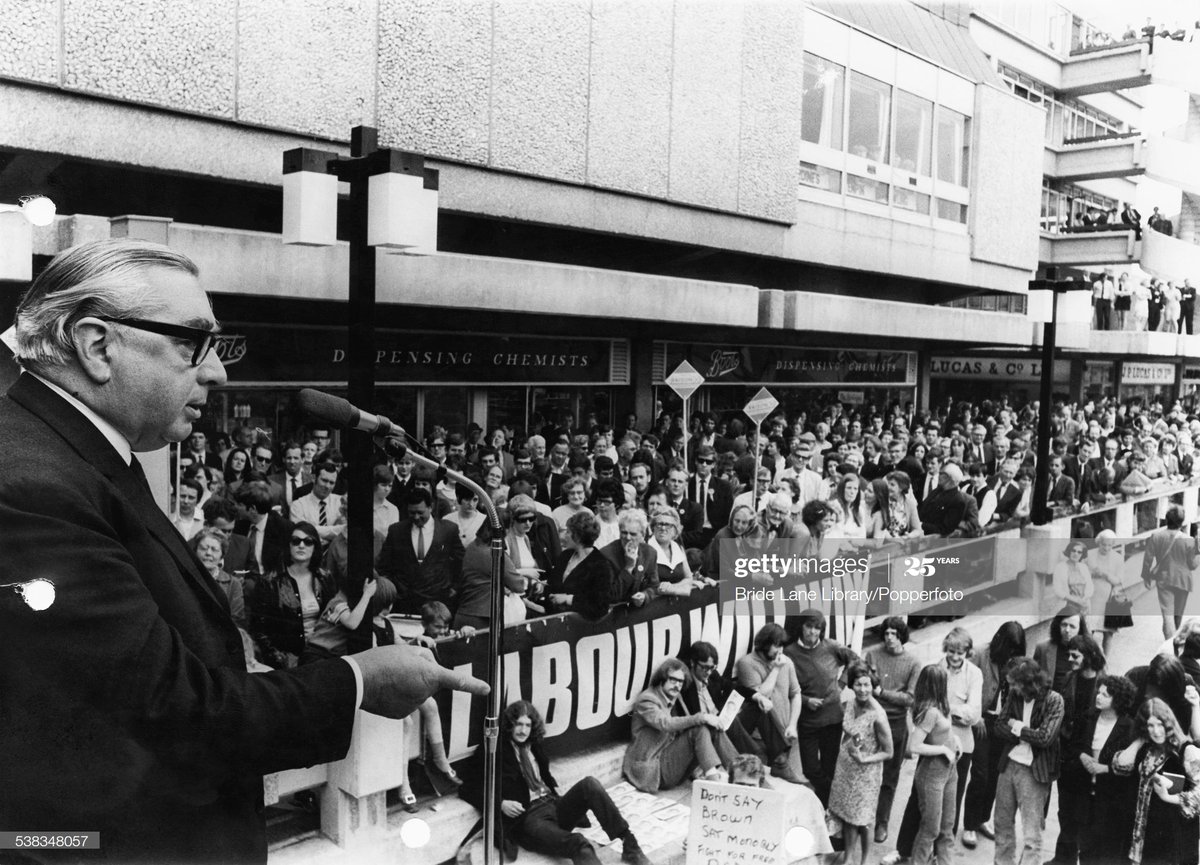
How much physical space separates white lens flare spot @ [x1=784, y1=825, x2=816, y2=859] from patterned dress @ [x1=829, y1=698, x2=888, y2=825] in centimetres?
14

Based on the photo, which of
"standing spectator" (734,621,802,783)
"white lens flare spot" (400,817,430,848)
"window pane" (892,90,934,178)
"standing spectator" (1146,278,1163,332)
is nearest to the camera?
"white lens flare spot" (400,817,430,848)

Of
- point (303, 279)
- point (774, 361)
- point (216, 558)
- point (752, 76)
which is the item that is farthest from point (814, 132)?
point (216, 558)

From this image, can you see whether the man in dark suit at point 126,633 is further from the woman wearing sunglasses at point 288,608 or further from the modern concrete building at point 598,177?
the woman wearing sunglasses at point 288,608

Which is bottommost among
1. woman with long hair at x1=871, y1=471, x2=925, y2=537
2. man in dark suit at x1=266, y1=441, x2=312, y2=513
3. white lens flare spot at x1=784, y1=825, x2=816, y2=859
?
white lens flare spot at x1=784, y1=825, x2=816, y2=859

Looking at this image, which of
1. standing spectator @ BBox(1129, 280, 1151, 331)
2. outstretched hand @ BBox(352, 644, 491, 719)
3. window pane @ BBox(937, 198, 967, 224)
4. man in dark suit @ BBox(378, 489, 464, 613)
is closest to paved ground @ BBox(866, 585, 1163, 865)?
standing spectator @ BBox(1129, 280, 1151, 331)

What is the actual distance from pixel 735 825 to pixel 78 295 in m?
2.46

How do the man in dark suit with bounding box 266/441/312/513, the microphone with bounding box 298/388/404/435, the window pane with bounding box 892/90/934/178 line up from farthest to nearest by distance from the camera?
the window pane with bounding box 892/90/934/178 < the man in dark suit with bounding box 266/441/312/513 < the microphone with bounding box 298/388/404/435

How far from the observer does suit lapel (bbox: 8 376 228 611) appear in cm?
105

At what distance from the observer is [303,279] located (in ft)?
10.4

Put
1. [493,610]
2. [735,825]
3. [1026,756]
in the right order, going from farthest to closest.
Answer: [1026,756]
[735,825]
[493,610]

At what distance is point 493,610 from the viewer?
79.9 inches

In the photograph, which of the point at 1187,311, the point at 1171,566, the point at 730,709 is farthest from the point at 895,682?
the point at 1187,311

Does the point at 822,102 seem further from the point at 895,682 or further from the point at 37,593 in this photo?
the point at 37,593

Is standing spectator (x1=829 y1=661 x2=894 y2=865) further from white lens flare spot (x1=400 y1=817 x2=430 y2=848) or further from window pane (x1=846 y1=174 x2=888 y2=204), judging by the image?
window pane (x1=846 y1=174 x2=888 y2=204)
